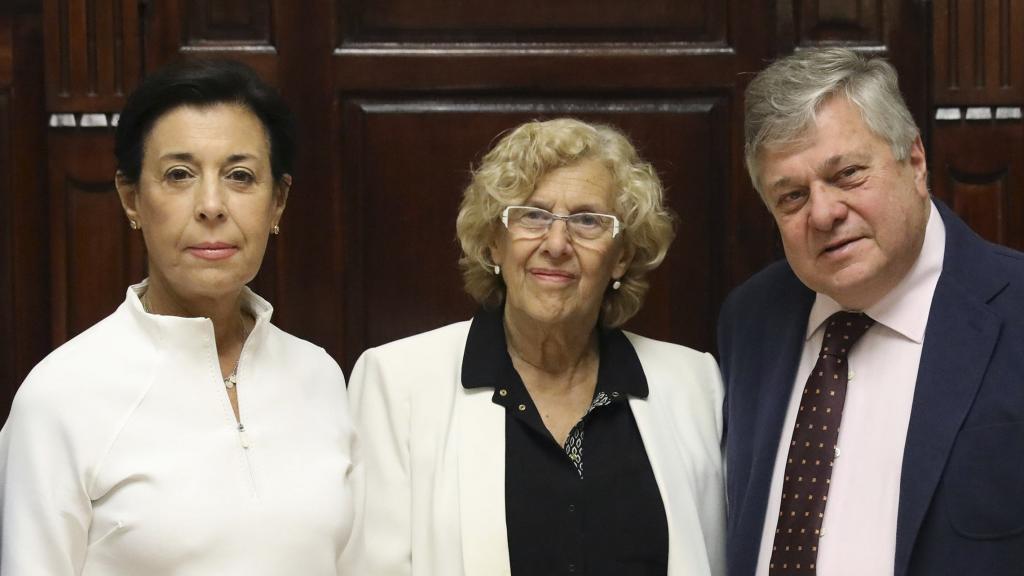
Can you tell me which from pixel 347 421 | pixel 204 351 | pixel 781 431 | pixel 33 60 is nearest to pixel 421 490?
pixel 347 421

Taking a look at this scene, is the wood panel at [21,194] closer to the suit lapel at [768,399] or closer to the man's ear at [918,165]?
the suit lapel at [768,399]

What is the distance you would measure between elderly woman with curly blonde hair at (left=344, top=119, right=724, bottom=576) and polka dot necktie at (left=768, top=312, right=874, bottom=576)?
23 cm

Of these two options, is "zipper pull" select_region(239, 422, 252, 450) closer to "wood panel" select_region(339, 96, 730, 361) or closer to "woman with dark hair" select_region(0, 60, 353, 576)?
"woman with dark hair" select_region(0, 60, 353, 576)

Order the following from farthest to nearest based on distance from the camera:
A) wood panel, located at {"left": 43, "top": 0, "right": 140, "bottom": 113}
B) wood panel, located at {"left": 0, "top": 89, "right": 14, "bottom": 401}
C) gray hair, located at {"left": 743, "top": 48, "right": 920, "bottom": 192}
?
wood panel, located at {"left": 0, "top": 89, "right": 14, "bottom": 401}, wood panel, located at {"left": 43, "top": 0, "right": 140, "bottom": 113}, gray hair, located at {"left": 743, "top": 48, "right": 920, "bottom": 192}

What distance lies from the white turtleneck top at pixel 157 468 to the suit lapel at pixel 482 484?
0.24 meters

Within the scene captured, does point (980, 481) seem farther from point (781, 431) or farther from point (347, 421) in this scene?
point (347, 421)

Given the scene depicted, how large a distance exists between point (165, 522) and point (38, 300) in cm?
111

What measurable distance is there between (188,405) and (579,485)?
2.44ft

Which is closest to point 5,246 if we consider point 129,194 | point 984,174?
point 129,194

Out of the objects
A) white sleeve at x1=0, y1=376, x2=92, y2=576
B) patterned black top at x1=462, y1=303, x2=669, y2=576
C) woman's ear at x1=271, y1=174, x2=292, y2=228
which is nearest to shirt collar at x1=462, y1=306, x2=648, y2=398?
patterned black top at x1=462, y1=303, x2=669, y2=576

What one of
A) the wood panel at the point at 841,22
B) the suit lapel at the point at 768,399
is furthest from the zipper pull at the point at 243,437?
the wood panel at the point at 841,22

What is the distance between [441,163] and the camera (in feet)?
9.43

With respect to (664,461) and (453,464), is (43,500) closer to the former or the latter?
(453,464)

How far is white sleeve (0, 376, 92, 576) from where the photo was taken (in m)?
1.89
